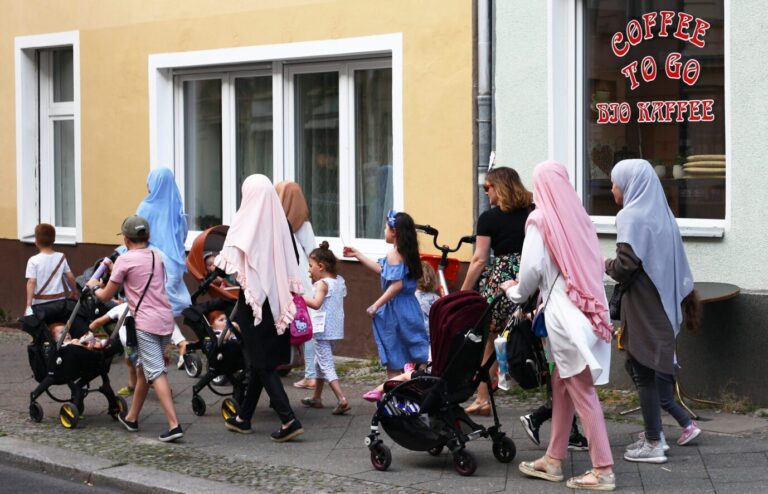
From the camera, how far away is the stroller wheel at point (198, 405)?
9.88 meters

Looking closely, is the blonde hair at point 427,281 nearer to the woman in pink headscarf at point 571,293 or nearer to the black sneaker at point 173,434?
the black sneaker at point 173,434

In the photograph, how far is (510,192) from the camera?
352 inches

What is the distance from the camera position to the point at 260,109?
544 inches

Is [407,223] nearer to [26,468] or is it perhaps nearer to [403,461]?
[403,461]

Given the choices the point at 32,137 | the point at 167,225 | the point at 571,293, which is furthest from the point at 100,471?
the point at 32,137

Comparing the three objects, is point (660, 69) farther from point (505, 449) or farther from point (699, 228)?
point (505, 449)

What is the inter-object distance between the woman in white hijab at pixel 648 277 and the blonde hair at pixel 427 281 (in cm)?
237

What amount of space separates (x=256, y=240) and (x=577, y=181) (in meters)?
3.42

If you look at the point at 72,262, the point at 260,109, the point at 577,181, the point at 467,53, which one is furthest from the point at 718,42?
the point at 72,262

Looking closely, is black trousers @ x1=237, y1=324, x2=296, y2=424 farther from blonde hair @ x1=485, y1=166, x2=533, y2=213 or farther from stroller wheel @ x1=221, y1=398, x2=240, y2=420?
blonde hair @ x1=485, y1=166, x2=533, y2=213

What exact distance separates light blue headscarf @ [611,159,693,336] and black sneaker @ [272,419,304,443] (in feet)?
8.68

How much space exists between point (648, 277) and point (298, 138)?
6450 mm

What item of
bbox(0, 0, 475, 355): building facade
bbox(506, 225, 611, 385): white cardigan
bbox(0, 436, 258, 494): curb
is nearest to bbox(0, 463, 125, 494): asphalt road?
bbox(0, 436, 258, 494): curb

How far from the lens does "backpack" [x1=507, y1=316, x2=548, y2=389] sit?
7.44 metres
